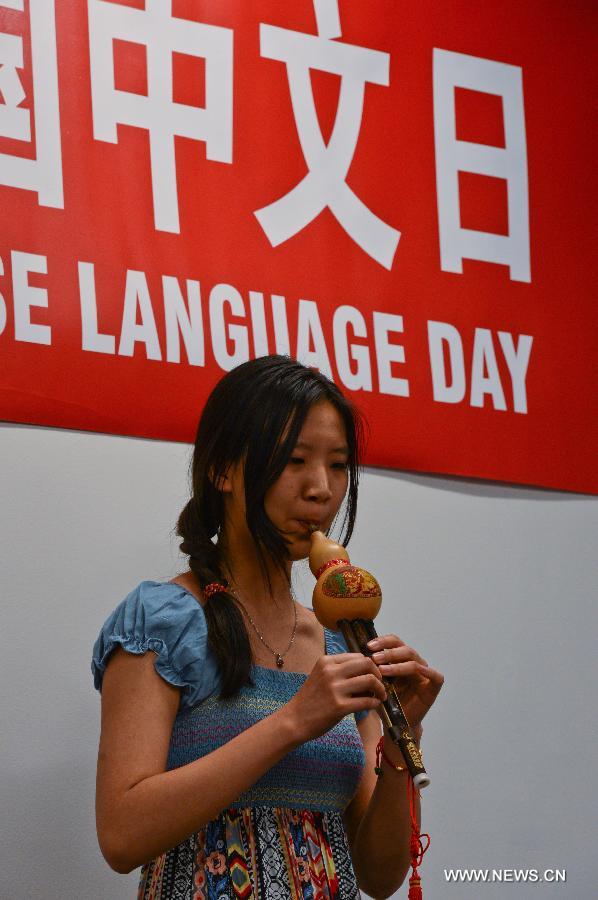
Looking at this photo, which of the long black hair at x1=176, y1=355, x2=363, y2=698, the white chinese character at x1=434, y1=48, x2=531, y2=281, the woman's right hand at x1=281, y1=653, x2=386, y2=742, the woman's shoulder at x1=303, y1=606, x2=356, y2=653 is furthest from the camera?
the white chinese character at x1=434, y1=48, x2=531, y2=281

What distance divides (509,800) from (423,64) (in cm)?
110

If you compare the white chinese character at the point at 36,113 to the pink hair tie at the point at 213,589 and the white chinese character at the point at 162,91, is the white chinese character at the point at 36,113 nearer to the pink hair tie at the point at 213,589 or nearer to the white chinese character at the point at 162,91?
the white chinese character at the point at 162,91

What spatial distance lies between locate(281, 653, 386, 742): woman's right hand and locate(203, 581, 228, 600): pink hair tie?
7.1 inches

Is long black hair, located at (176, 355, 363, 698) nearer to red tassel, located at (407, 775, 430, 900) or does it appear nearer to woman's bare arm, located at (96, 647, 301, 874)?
woman's bare arm, located at (96, 647, 301, 874)

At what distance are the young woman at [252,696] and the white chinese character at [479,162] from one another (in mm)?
655

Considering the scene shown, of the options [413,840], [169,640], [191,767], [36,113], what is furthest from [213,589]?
[36,113]

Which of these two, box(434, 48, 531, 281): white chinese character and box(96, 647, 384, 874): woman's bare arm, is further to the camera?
box(434, 48, 531, 281): white chinese character

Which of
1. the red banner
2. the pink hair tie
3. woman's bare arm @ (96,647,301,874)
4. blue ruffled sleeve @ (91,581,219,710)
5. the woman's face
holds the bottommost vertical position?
woman's bare arm @ (96,647,301,874)

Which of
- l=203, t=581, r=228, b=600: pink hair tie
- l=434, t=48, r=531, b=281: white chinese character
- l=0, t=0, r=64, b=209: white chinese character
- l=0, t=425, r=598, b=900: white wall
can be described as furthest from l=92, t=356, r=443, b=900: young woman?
l=434, t=48, r=531, b=281: white chinese character

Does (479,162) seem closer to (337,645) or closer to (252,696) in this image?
(337,645)

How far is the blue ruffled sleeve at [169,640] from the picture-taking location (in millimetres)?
1188

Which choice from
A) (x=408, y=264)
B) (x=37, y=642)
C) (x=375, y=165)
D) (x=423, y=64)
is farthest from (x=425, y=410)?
(x=37, y=642)

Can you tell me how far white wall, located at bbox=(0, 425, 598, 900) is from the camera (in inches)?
58.9

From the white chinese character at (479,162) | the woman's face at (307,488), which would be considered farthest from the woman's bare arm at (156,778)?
the white chinese character at (479,162)
